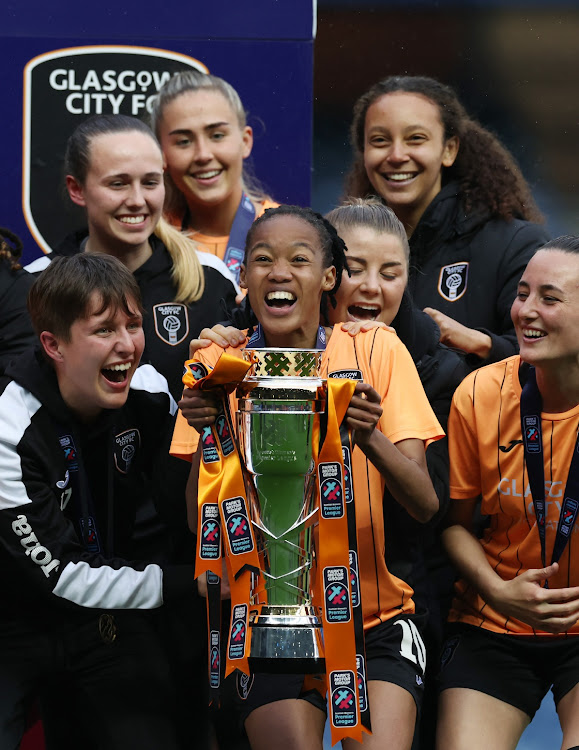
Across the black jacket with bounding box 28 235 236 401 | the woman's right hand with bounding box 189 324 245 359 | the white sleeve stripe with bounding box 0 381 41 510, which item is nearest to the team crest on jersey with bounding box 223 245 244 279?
the black jacket with bounding box 28 235 236 401

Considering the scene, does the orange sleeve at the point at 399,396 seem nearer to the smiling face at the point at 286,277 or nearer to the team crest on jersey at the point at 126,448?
the smiling face at the point at 286,277

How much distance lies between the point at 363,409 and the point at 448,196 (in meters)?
1.35

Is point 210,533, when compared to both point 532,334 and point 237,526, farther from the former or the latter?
point 532,334

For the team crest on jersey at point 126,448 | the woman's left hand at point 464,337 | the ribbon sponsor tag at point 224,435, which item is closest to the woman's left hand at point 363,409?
the ribbon sponsor tag at point 224,435

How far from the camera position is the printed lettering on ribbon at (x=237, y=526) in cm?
218

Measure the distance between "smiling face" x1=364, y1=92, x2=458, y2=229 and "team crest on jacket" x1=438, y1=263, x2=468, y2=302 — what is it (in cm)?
23

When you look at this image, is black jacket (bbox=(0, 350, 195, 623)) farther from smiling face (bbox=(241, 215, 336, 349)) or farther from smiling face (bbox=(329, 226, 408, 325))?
smiling face (bbox=(329, 226, 408, 325))

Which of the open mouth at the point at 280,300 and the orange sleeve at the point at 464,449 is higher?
the open mouth at the point at 280,300

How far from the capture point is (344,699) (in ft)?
7.17

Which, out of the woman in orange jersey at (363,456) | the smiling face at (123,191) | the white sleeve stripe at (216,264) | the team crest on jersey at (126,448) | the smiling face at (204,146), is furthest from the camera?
the smiling face at (204,146)

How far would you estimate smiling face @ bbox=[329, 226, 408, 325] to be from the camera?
286cm

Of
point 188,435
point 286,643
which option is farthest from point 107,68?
point 286,643

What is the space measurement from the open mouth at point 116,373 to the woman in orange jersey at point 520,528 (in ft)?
2.66

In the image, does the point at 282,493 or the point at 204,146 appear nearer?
the point at 282,493
